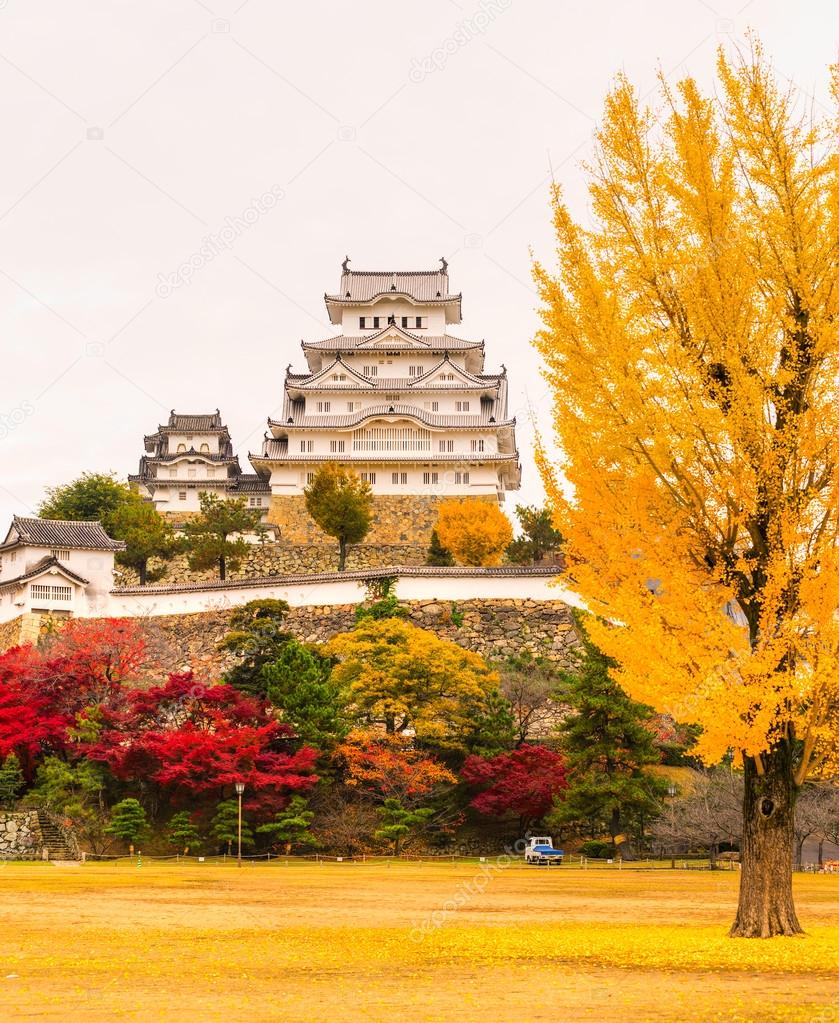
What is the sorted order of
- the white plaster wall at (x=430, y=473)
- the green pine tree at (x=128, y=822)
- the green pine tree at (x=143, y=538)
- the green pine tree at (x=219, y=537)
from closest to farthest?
the green pine tree at (x=128, y=822)
the green pine tree at (x=219, y=537)
the green pine tree at (x=143, y=538)
the white plaster wall at (x=430, y=473)

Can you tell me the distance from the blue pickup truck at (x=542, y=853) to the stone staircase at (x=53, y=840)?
1113cm

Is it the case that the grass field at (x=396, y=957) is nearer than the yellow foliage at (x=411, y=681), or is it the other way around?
the grass field at (x=396, y=957)

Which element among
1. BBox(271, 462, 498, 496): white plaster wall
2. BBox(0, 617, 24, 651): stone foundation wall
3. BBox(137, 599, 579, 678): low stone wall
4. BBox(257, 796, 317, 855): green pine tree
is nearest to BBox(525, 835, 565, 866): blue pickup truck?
BBox(257, 796, 317, 855): green pine tree

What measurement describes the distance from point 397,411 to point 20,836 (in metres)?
29.5

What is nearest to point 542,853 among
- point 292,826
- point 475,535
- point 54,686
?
point 292,826

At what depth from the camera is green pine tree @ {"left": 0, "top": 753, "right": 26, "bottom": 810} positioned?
29.4 metres

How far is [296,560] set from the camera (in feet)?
164

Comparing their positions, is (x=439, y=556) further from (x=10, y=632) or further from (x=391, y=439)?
(x=10, y=632)

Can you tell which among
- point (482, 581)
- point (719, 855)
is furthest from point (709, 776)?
point (482, 581)

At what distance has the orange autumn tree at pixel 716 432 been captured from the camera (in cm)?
1155

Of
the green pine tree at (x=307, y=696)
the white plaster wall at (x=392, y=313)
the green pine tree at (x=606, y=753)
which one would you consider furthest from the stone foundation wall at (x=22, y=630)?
the white plaster wall at (x=392, y=313)

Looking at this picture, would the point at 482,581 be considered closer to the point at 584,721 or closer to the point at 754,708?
the point at 584,721

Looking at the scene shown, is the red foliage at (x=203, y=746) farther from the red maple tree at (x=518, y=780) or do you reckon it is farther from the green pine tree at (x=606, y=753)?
the green pine tree at (x=606, y=753)

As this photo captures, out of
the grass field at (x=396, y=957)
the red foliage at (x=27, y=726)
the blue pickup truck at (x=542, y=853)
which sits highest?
the red foliage at (x=27, y=726)
